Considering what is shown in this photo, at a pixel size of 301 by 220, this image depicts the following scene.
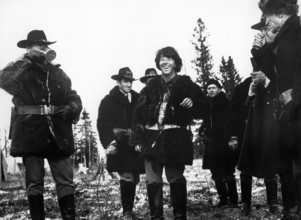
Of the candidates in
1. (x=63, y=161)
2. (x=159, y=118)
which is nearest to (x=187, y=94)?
(x=159, y=118)

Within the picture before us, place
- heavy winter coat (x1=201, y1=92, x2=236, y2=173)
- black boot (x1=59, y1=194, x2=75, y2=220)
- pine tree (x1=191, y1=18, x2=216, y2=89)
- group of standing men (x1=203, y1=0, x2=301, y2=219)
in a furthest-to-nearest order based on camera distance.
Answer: pine tree (x1=191, y1=18, x2=216, y2=89)
heavy winter coat (x1=201, y1=92, x2=236, y2=173)
black boot (x1=59, y1=194, x2=75, y2=220)
group of standing men (x1=203, y1=0, x2=301, y2=219)

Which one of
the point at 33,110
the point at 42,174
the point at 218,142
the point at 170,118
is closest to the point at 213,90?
the point at 218,142

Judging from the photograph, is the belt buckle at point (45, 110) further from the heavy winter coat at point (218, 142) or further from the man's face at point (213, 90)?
the man's face at point (213, 90)

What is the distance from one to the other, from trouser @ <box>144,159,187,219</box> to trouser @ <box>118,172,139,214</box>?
121cm

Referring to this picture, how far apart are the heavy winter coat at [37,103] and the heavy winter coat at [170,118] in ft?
2.81

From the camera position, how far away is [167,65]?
5270 millimetres

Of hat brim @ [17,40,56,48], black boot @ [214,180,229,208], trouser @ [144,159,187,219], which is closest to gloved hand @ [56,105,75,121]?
hat brim @ [17,40,56,48]

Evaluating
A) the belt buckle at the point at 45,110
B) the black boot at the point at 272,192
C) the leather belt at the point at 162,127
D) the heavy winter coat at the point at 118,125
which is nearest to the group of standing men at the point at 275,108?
the black boot at the point at 272,192

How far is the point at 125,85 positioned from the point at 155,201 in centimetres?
238

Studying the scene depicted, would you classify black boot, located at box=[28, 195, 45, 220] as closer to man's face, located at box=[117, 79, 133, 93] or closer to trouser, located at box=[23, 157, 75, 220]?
trouser, located at box=[23, 157, 75, 220]

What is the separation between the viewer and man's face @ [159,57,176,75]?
527 cm

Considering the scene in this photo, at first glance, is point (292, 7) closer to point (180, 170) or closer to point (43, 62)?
point (180, 170)

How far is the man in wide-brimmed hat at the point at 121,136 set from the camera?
6.25m

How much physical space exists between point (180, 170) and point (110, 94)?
87.6 inches
